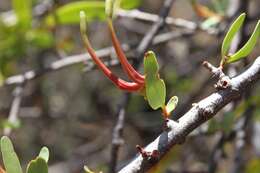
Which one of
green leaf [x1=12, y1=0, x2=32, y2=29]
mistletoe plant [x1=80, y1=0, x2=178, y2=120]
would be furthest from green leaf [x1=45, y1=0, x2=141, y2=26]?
mistletoe plant [x1=80, y1=0, x2=178, y2=120]

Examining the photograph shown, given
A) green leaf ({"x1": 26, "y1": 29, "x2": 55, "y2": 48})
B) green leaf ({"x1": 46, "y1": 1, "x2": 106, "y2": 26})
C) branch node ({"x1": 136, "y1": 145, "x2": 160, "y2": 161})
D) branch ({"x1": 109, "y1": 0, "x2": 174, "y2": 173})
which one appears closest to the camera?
branch node ({"x1": 136, "y1": 145, "x2": 160, "y2": 161})

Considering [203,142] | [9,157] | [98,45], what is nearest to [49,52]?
[98,45]

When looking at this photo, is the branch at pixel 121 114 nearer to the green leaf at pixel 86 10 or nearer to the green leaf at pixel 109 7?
the green leaf at pixel 86 10

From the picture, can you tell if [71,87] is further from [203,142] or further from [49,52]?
[203,142]

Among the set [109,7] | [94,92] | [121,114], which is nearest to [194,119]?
[109,7]

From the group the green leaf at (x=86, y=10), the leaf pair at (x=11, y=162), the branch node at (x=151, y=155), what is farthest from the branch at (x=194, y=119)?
the green leaf at (x=86, y=10)

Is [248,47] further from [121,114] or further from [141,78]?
[121,114]

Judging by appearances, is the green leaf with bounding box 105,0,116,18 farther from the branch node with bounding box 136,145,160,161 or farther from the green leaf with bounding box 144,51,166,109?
the branch node with bounding box 136,145,160,161
